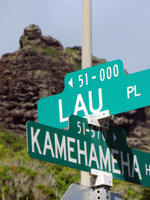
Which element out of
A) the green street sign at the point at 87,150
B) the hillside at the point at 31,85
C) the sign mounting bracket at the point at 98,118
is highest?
the hillside at the point at 31,85

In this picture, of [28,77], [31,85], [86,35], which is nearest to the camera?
[86,35]

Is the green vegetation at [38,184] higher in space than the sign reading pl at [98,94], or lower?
higher

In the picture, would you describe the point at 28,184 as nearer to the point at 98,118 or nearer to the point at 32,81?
Answer: the point at 98,118

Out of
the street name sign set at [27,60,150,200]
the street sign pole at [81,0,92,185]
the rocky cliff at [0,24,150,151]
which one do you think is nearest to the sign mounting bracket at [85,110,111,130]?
the street name sign set at [27,60,150,200]

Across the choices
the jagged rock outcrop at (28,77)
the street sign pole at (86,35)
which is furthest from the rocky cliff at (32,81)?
the street sign pole at (86,35)

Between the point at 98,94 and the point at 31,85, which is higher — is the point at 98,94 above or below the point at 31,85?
below

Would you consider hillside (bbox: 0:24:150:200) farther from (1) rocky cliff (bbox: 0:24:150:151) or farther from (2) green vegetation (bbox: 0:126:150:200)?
(2) green vegetation (bbox: 0:126:150:200)

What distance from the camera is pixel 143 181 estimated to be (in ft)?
11.4

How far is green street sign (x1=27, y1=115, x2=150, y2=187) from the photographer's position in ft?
9.22

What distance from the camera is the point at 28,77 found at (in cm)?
6600

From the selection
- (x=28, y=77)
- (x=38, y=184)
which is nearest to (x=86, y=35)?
(x=38, y=184)

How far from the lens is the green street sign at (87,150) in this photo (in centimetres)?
281

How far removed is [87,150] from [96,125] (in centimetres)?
19

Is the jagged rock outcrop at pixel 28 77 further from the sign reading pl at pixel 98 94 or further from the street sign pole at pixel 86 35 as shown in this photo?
the sign reading pl at pixel 98 94
